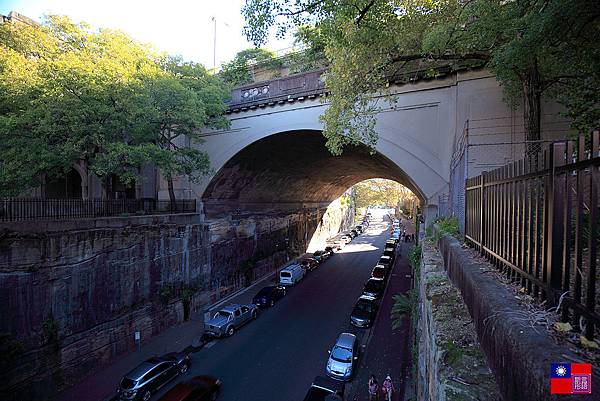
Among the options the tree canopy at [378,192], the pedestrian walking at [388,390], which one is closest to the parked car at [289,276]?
the pedestrian walking at [388,390]

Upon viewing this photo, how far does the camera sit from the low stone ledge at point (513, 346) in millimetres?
1586

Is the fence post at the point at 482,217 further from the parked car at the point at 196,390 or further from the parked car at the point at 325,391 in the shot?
the parked car at the point at 196,390

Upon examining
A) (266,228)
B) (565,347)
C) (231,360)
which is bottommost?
(231,360)

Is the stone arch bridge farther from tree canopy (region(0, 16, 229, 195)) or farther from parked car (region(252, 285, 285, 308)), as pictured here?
parked car (region(252, 285, 285, 308))

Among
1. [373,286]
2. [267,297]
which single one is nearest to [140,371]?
[267,297]

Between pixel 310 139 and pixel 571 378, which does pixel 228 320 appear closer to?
pixel 310 139

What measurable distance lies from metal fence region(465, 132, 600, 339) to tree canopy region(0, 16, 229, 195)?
13268 mm

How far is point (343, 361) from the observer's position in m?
11.5

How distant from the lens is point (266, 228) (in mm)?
27188

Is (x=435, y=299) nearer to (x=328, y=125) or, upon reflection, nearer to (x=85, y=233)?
(x=328, y=125)

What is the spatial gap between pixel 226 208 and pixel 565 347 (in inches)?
875

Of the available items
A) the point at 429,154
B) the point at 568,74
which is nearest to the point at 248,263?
the point at 429,154

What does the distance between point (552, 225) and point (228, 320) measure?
14698 mm

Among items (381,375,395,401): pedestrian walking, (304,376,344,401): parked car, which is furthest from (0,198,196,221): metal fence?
(381,375,395,401): pedestrian walking
